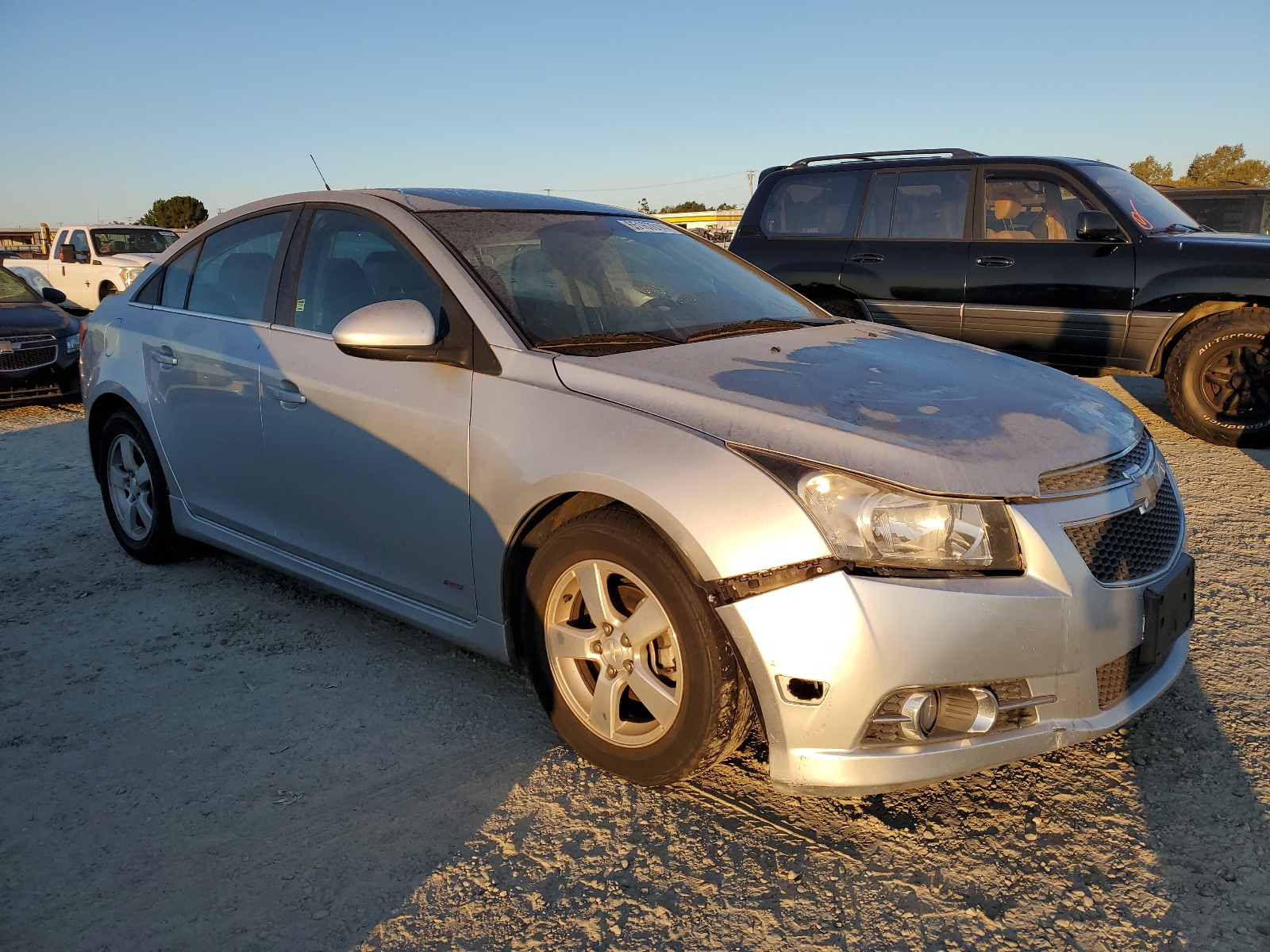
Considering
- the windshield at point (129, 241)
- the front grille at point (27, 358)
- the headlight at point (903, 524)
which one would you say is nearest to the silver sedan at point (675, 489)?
the headlight at point (903, 524)

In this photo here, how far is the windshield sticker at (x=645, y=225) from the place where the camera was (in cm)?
400

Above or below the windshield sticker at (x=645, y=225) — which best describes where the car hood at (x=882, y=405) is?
below

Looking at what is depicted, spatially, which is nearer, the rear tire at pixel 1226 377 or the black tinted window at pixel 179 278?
the black tinted window at pixel 179 278

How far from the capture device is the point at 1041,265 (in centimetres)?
729

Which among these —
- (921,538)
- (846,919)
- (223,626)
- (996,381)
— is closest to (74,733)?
(223,626)

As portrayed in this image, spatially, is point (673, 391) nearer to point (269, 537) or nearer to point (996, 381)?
point (996, 381)

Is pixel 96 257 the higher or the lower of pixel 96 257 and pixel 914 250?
the higher

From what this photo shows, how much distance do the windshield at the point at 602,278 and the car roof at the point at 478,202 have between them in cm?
7

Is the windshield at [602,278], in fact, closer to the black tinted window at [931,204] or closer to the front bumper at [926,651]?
the front bumper at [926,651]

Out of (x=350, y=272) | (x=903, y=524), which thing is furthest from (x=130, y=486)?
(x=903, y=524)

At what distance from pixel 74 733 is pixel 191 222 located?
53.1 m

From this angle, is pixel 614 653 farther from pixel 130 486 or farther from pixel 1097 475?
pixel 130 486

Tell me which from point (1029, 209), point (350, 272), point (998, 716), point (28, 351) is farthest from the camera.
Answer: point (28, 351)

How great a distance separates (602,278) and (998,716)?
1904mm
